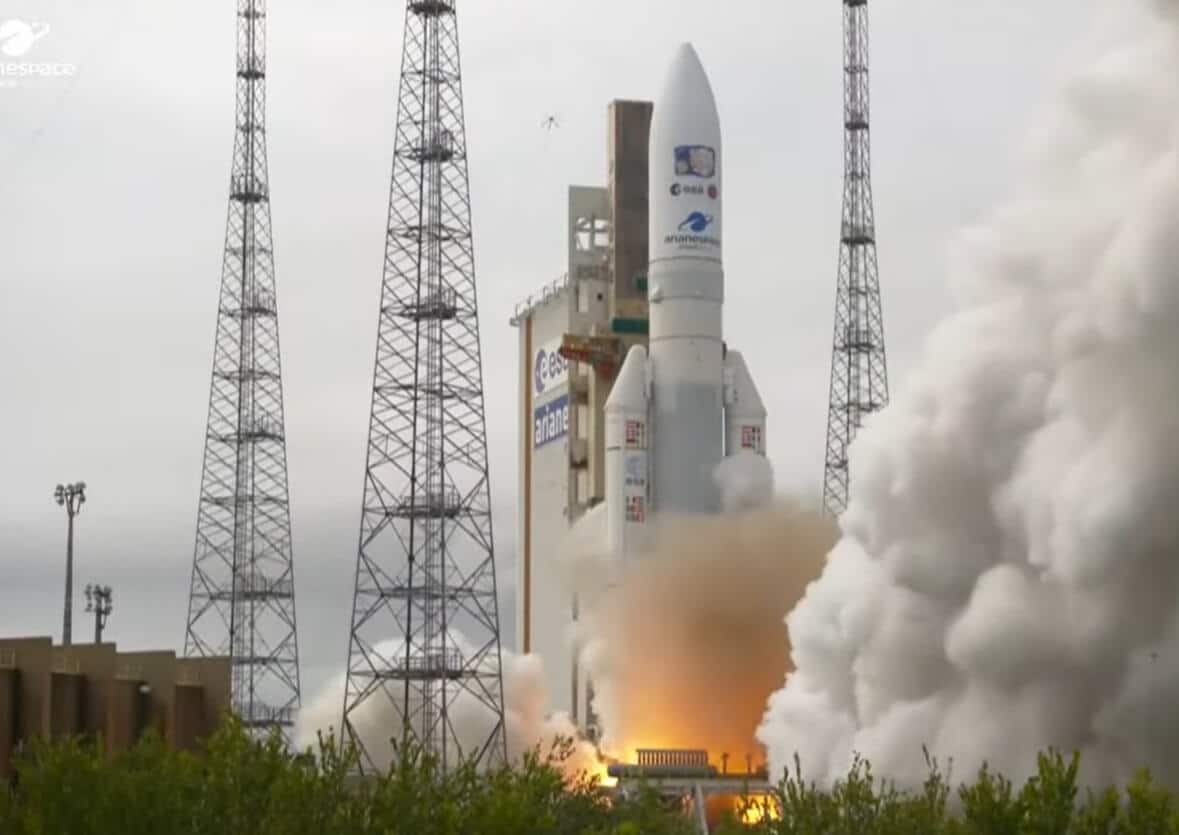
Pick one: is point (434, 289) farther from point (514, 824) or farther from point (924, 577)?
point (514, 824)

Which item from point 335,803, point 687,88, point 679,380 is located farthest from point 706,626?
point 335,803

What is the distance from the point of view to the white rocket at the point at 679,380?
183 ft

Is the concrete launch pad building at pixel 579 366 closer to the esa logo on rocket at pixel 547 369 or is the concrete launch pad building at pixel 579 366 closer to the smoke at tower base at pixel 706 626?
the esa logo on rocket at pixel 547 369

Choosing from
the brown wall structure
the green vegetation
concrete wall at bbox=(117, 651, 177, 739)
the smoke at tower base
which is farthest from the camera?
the smoke at tower base

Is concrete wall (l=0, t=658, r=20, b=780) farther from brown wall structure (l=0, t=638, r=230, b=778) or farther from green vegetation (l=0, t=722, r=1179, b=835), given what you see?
green vegetation (l=0, t=722, r=1179, b=835)

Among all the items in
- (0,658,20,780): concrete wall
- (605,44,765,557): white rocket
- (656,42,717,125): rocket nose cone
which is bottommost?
(0,658,20,780): concrete wall

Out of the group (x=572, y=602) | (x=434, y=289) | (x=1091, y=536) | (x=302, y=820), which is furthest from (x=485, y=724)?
(x=302, y=820)

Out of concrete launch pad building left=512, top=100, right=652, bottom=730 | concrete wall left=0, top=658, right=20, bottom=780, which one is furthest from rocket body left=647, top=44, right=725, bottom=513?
concrete wall left=0, top=658, right=20, bottom=780

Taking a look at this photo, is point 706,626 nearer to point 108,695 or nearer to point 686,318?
point 686,318

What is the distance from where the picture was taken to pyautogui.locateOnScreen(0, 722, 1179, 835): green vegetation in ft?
97.8

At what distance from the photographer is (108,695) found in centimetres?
4797

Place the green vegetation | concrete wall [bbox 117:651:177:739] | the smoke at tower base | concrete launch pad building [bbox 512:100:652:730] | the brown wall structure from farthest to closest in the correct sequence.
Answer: concrete launch pad building [bbox 512:100:652:730] < the smoke at tower base < concrete wall [bbox 117:651:177:739] < the brown wall structure < the green vegetation

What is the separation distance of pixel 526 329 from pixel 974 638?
30540 mm

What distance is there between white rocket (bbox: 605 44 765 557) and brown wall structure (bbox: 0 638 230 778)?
11717 millimetres
